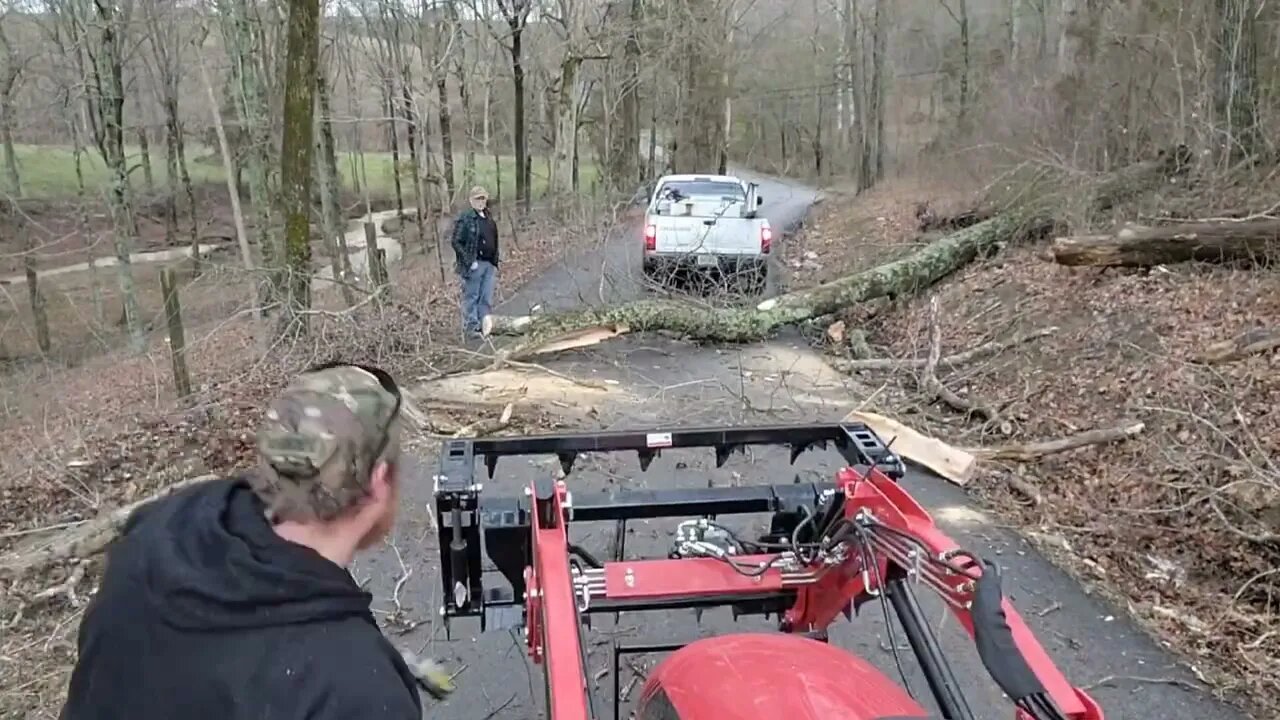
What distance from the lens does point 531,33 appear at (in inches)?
1224

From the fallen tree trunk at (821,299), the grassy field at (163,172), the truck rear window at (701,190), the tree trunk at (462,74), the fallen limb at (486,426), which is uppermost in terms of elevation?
the tree trunk at (462,74)

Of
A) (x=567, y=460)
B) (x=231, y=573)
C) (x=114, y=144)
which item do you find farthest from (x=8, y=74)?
(x=231, y=573)

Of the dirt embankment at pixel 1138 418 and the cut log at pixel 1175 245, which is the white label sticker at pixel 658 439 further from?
the cut log at pixel 1175 245

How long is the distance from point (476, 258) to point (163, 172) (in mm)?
47137

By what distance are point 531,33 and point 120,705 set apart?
103ft

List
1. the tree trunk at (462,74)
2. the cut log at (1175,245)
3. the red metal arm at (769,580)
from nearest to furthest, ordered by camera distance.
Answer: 1. the red metal arm at (769,580)
2. the cut log at (1175,245)
3. the tree trunk at (462,74)

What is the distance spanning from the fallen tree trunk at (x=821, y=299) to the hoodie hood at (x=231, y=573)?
29.5 feet

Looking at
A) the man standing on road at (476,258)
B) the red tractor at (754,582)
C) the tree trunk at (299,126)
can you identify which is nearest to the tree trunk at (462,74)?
the tree trunk at (299,126)

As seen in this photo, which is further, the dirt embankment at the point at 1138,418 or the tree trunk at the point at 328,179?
the tree trunk at the point at 328,179

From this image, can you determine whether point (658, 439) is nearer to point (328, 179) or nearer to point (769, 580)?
point (769, 580)

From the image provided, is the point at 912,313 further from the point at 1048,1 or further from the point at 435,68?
the point at 1048,1

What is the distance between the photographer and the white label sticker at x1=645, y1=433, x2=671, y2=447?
12.9 feet

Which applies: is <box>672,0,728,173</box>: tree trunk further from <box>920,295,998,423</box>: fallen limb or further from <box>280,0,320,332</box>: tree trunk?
<box>920,295,998,423</box>: fallen limb

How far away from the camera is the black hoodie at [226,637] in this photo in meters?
1.65
